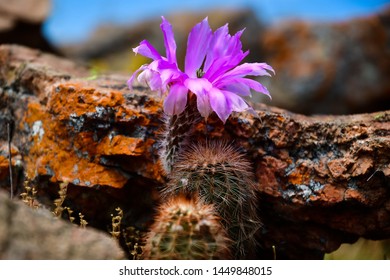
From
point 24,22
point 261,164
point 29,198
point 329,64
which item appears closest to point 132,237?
point 29,198

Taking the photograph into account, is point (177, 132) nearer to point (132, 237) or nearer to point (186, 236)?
point (132, 237)

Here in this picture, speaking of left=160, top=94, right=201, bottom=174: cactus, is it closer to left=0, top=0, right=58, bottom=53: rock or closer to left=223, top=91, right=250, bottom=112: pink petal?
left=223, top=91, right=250, bottom=112: pink petal

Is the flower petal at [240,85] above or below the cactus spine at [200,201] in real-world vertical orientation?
above

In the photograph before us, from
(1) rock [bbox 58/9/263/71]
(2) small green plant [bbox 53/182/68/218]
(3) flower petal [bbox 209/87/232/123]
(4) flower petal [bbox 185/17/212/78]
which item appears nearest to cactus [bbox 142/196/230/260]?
(3) flower petal [bbox 209/87/232/123]

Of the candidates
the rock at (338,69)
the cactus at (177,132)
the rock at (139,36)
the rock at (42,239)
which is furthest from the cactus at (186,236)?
the rock at (139,36)

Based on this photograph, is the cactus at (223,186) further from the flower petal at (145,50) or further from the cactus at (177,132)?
the flower petal at (145,50)
